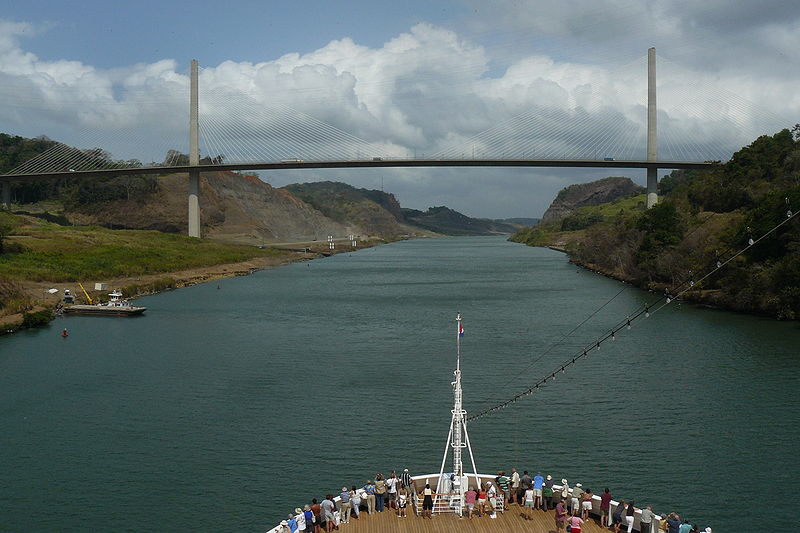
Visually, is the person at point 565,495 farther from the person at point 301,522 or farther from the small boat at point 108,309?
the small boat at point 108,309

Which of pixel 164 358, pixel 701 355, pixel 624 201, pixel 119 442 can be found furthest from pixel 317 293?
pixel 624 201

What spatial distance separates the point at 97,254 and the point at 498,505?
65920mm

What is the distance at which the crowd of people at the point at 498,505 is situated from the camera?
14258mm

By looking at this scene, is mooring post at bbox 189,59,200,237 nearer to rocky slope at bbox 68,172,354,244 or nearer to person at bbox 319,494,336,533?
rocky slope at bbox 68,172,354,244

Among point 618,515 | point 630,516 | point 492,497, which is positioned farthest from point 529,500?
point 630,516

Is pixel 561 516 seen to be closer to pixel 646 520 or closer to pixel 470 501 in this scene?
pixel 646 520

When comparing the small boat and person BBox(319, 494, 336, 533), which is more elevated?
the small boat

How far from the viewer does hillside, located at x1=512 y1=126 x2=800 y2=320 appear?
150 ft

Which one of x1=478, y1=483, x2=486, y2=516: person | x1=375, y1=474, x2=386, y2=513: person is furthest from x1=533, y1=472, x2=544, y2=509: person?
x1=375, y1=474, x2=386, y2=513: person

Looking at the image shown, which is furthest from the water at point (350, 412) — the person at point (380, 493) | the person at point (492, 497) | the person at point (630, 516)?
the person at point (492, 497)

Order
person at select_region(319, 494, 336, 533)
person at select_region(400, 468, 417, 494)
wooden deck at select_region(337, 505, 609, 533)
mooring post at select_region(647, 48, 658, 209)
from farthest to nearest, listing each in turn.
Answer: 1. mooring post at select_region(647, 48, 658, 209)
2. person at select_region(400, 468, 417, 494)
3. person at select_region(319, 494, 336, 533)
4. wooden deck at select_region(337, 505, 609, 533)

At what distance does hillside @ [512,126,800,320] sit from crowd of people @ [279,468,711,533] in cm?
2037

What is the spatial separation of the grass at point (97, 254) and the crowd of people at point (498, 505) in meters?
47.9

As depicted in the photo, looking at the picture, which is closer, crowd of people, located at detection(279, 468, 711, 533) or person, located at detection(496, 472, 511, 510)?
crowd of people, located at detection(279, 468, 711, 533)
